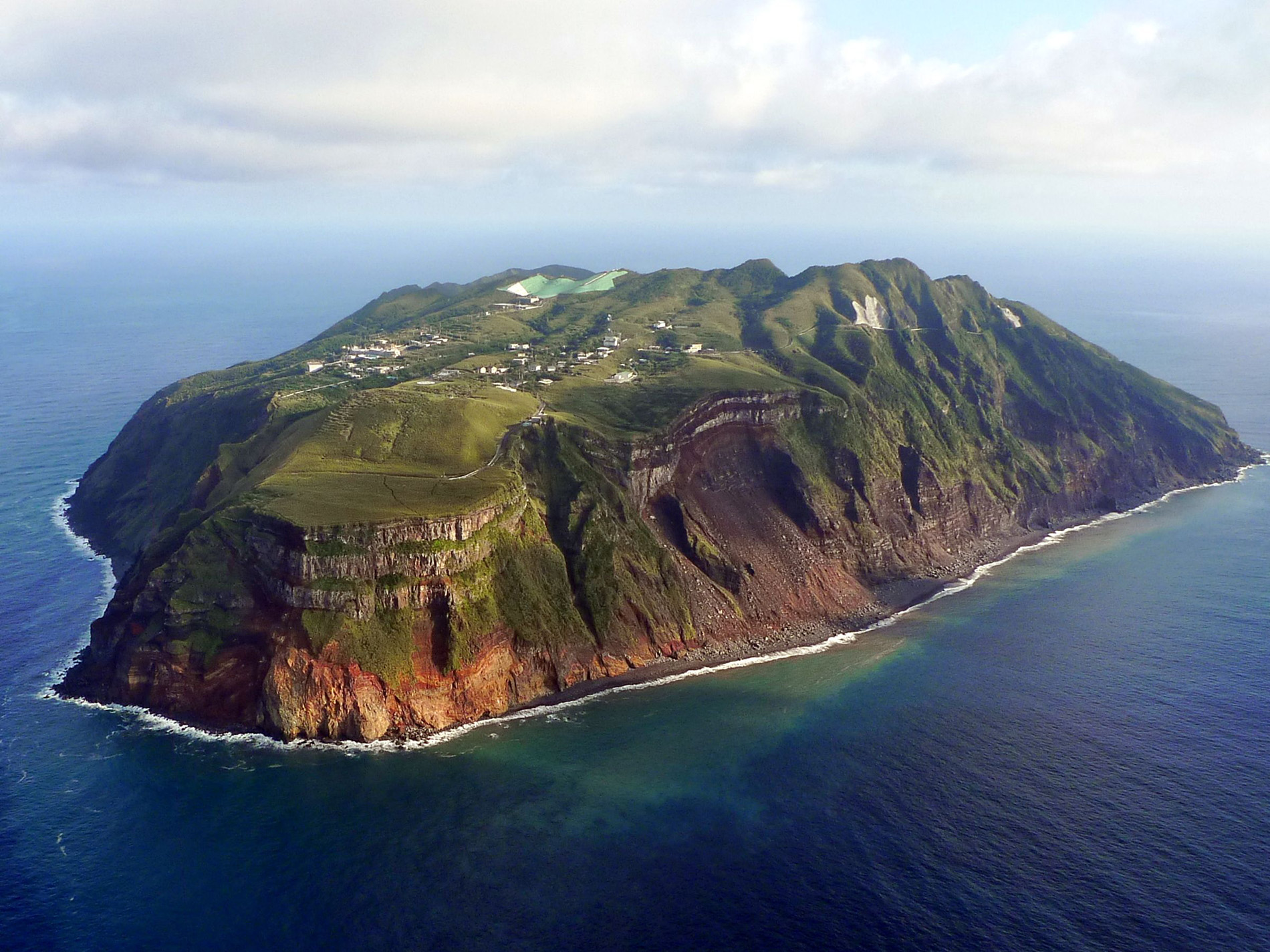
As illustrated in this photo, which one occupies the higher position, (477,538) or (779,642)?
(477,538)

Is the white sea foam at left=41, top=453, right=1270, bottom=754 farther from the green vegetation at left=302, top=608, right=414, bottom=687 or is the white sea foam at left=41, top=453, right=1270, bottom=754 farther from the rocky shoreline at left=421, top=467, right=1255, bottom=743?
the green vegetation at left=302, top=608, right=414, bottom=687

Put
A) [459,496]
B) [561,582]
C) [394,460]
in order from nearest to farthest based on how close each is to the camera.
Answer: [459,496] → [561,582] → [394,460]

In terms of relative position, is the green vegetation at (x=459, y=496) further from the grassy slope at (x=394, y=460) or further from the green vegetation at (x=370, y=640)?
the grassy slope at (x=394, y=460)

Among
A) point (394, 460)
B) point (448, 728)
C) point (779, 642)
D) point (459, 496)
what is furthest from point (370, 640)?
point (779, 642)

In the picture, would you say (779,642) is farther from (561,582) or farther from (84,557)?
(84,557)

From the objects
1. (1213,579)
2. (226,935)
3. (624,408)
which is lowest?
(226,935)

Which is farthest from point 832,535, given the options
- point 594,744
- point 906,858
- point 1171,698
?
point 906,858

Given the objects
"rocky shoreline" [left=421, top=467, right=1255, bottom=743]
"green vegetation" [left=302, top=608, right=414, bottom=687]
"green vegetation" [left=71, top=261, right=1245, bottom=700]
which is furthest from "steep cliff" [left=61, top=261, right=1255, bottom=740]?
"rocky shoreline" [left=421, top=467, right=1255, bottom=743]

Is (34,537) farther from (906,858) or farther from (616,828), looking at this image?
(906,858)
